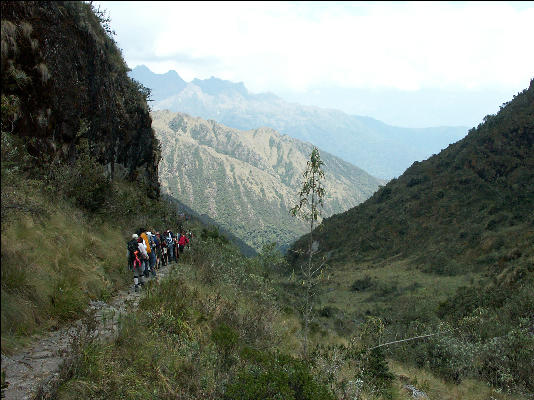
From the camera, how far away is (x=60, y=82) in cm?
1134

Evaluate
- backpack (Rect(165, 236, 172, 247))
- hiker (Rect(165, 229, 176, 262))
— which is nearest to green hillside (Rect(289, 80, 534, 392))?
hiker (Rect(165, 229, 176, 262))

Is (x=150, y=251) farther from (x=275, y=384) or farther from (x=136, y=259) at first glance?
(x=275, y=384)

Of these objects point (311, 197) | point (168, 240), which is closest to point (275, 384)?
point (311, 197)

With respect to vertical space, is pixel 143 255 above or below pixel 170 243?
above

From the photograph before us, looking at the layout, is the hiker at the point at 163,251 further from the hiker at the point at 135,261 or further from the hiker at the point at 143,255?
the hiker at the point at 135,261

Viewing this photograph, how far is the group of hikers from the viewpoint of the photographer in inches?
371

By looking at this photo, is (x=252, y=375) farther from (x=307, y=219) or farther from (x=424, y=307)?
(x=424, y=307)

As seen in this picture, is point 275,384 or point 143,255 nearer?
point 275,384

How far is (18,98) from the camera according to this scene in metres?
9.00

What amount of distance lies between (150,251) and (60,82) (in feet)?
19.7

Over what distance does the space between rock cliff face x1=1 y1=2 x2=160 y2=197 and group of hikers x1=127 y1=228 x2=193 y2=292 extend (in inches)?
145

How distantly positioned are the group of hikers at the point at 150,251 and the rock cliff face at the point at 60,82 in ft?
12.1

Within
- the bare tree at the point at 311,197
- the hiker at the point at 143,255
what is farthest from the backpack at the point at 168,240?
the bare tree at the point at 311,197

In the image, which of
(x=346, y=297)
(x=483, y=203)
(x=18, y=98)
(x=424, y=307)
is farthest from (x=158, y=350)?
(x=483, y=203)
